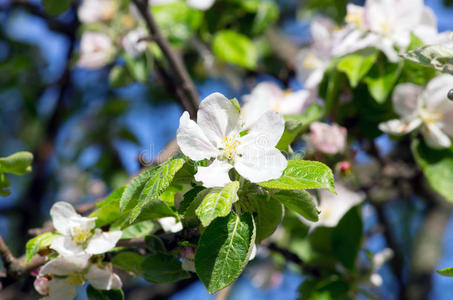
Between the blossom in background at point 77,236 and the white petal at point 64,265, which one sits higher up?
the blossom in background at point 77,236

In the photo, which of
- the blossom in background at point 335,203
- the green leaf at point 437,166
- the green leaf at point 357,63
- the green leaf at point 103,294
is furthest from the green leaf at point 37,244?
the blossom in background at point 335,203

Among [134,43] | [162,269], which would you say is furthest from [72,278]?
[134,43]

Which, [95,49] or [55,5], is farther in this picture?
[95,49]

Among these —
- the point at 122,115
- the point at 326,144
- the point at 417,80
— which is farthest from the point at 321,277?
the point at 122,115

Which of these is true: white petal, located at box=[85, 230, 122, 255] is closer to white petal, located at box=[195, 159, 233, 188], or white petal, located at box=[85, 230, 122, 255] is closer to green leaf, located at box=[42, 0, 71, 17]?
white petal, located at box=[195, 159, 233, 188]

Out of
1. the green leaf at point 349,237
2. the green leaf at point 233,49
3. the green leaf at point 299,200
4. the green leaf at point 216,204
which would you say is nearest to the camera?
the green leaf at point 216,204

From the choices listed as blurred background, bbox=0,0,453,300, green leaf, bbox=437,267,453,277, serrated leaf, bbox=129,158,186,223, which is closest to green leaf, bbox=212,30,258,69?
blurred background, bbox=0,0,453,300

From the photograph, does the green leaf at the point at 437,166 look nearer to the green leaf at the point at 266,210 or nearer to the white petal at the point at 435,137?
the white petal at the point at 435,137

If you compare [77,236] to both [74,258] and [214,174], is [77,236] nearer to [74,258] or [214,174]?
[74,258]
